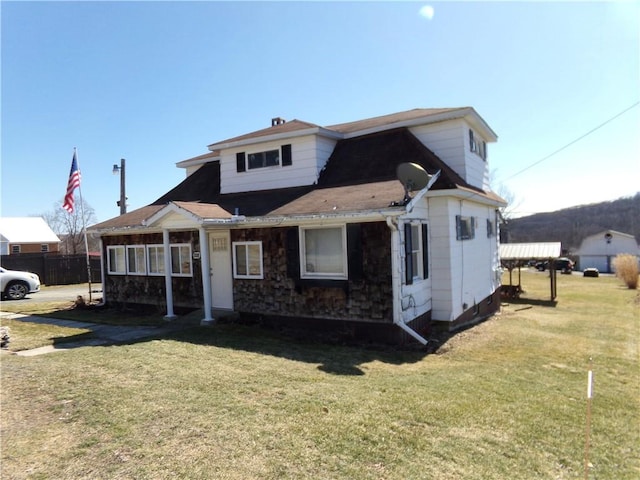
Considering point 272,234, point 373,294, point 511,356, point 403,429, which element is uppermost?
point 272,234

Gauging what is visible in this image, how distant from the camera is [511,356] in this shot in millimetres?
8766

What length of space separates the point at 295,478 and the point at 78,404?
117 inches

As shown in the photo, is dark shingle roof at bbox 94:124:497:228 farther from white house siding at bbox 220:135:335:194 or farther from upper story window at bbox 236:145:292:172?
upper story window at bbox 236:145:292:172

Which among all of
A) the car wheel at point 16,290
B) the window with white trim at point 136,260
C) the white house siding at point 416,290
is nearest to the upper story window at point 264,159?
the window with white trim at point 136,260

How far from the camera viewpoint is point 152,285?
43.4ft

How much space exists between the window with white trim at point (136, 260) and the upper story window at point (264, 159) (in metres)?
4.10

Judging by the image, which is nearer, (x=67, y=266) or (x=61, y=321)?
(x=61, y=321)

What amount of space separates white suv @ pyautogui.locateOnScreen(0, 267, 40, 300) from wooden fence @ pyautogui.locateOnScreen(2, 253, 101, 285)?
316 inches

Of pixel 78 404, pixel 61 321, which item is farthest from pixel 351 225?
pixel 61 321

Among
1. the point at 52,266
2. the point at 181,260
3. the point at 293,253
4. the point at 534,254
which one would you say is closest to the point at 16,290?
the point at 52,266

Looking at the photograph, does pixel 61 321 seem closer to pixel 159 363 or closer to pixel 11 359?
pixel 11 359

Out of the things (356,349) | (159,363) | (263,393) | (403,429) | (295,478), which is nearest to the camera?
(295,478)

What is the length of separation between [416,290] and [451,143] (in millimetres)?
4587

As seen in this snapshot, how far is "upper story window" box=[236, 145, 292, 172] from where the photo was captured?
12.6 meters
